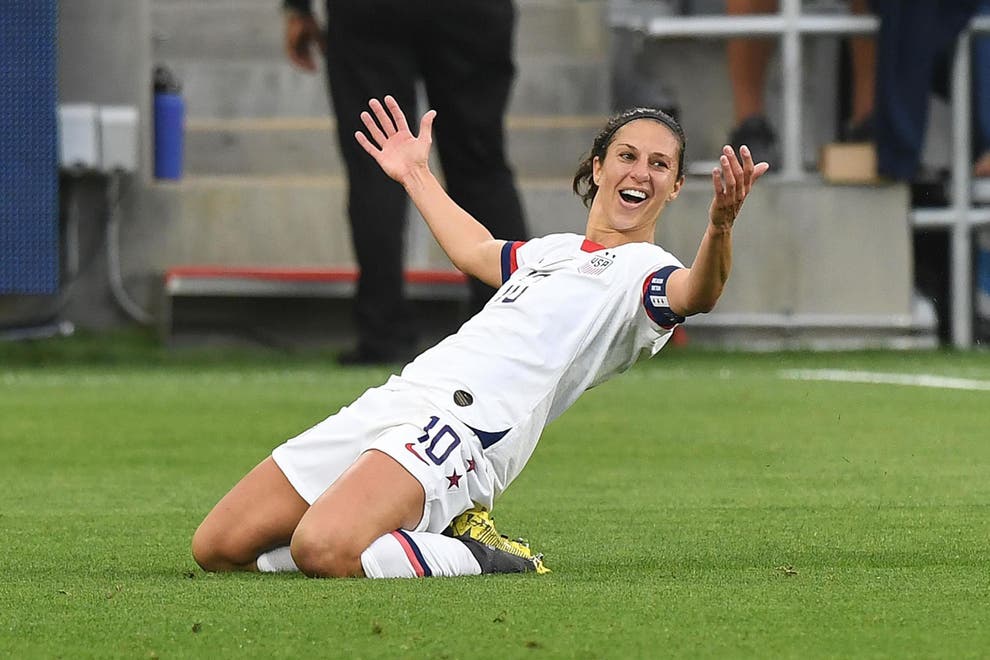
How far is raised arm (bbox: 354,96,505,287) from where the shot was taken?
4.07 meters

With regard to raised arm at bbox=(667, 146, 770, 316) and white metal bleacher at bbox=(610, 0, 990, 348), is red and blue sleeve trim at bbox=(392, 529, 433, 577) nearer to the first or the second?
raised arm at bbox=(667, 146, 770, 316)

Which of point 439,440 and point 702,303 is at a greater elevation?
point 702,303

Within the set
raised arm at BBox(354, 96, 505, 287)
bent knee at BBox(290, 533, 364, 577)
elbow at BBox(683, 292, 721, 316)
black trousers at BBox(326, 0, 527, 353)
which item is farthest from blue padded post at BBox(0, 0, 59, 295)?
elbow at BBox(683, 292, 721, 316)

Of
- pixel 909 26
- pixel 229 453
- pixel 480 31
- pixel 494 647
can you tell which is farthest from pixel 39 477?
pixel 909 26

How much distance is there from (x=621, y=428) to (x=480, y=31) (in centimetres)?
217

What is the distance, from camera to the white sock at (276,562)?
3715mm

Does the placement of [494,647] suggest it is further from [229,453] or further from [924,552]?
[229,453]

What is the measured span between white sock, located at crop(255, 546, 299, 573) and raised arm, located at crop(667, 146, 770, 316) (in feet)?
2.75

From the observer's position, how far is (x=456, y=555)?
3469 mm

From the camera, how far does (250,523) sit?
3654 mm

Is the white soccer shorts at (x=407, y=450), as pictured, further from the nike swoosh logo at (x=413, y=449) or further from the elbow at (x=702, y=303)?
the elbow at (x=702, y=303)

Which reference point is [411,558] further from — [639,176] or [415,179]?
[415,179]

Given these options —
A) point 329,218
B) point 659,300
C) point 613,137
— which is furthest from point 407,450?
point 329,218

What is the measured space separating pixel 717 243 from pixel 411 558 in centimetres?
73
